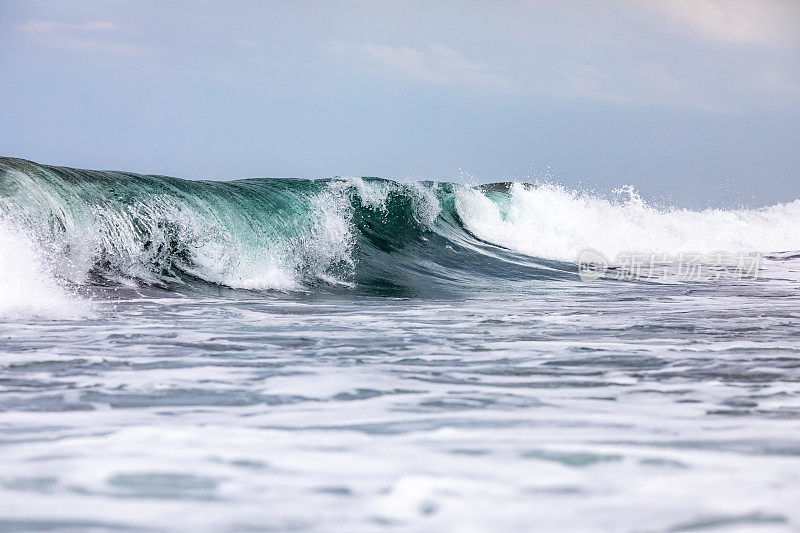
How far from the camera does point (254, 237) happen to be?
884 centimetres

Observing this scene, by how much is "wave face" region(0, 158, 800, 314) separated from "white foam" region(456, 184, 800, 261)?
3.5 inches

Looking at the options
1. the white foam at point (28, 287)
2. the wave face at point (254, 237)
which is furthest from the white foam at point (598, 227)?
the white foam at point (28, 287)

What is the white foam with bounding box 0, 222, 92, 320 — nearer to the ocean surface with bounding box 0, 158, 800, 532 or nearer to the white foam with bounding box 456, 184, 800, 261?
Result: the ocean surface with bounding box 0, 158, 800, 532

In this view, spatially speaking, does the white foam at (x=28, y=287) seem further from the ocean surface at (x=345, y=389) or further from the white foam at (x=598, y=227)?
the white foam at (x=598, y=227)

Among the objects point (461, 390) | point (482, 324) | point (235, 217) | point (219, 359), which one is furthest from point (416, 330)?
point (235, 217)

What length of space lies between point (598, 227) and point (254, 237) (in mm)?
9481

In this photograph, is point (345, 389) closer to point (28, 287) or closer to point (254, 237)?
point (28, 287)

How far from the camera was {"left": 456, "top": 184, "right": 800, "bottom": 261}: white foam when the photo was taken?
1420 cm

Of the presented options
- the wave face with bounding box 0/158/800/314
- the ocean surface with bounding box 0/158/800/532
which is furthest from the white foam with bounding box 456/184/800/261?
the ocean surface with bounding box 0/158/800/532

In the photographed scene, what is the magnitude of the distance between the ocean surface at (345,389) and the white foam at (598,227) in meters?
5.51

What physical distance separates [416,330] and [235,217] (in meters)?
4.69

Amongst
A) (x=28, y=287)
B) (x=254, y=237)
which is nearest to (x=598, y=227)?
(x=254, y=237)

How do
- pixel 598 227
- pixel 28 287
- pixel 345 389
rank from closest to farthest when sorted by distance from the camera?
1. pixel 345 389
2. pixel 28 287
3. pixel 598 227

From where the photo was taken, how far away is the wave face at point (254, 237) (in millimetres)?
6996
